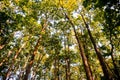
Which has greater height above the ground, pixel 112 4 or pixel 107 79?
pixel 112 4

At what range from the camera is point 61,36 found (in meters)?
25.5

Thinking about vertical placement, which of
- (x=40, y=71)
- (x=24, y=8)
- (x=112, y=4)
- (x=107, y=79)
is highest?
(x=24, y=8)

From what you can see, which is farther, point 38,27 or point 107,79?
point 38,27

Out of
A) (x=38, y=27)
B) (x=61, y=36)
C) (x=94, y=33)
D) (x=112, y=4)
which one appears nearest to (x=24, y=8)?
(x=38, y=27)

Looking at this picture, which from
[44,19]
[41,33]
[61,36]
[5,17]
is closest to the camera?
[5,17]

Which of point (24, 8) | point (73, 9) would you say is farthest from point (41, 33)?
point (73, 9)

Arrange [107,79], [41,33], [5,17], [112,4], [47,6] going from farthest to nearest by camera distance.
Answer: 1. [47,6]
2. [41,33]
3. [5,17]
4. [107,79]
5. [112,4]

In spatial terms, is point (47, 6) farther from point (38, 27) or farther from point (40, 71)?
point (40, 71)

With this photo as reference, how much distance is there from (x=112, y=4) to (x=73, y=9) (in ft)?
37.3

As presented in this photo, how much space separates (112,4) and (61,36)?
17.7m

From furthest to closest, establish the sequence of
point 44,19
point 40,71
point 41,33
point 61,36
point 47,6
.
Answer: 1. point 40,71
2. point 61,36
3. point 44,19
4. point 47,6
5. point 41,33

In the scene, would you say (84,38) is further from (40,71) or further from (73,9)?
(40,71)

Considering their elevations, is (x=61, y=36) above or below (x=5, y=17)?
above

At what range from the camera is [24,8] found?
18.3 meters
